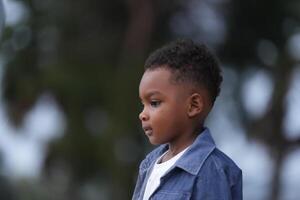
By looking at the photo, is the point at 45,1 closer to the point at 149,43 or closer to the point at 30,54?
the point at 30,54

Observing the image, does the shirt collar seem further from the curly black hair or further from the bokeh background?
the bokeh background

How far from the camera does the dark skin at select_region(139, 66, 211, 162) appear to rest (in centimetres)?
333

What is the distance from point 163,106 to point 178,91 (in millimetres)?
74

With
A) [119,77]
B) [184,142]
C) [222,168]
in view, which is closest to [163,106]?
[184,142]

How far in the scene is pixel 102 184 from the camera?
60.9 ft

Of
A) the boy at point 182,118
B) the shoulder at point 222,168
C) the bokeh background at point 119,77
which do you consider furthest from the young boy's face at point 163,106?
the bokeh background at point 119,77

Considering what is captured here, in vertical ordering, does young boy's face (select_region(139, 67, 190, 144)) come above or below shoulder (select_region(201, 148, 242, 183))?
above

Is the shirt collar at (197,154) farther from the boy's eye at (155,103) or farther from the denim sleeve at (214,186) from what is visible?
the boy's eye at (155,103)

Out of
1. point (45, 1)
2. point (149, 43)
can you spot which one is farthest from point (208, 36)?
point (45, 1)

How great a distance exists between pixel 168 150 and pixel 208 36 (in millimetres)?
14841

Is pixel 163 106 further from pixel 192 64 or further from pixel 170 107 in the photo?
pixel 192 64

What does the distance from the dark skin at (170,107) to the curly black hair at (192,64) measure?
0.07 ft

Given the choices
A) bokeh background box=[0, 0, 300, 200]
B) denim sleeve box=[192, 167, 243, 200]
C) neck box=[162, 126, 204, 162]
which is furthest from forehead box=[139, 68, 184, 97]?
bokeh background box=[0, 0, 300, 200]

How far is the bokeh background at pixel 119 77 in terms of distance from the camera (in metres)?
17.5
